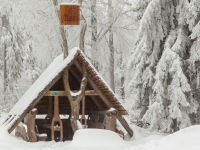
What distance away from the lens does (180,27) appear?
16.7 meters

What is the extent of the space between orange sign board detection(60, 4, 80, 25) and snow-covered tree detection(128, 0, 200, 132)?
2749 mm

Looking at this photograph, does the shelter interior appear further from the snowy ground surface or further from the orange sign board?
the snowy ground surface

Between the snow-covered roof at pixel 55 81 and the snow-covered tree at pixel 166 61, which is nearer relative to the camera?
the snow-covered roof at pixel 55 81

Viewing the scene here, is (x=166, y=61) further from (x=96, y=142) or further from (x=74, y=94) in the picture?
(x=96, y=142)

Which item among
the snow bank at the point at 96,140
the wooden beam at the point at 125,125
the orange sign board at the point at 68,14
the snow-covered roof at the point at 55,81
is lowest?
the wooden beam at the point at 125,125

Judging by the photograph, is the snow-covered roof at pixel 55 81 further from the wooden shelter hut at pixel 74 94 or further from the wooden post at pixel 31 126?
the wooden post at pixel 31 126

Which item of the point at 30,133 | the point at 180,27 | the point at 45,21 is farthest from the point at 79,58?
the point at 45,21

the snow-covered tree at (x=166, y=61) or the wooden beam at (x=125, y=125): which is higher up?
the snow-covered tree at (x=166, y=61)

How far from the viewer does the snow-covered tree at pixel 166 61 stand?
617 inches

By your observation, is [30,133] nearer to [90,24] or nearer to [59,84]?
[59,84]

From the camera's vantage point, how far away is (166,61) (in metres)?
16.1

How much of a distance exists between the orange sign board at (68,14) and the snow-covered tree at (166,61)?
2749 mm

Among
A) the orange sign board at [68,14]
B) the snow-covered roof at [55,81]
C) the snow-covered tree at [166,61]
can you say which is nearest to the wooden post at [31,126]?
Result: the snow-covered roof at [55,81]

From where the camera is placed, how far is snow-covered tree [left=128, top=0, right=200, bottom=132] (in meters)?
15.7
